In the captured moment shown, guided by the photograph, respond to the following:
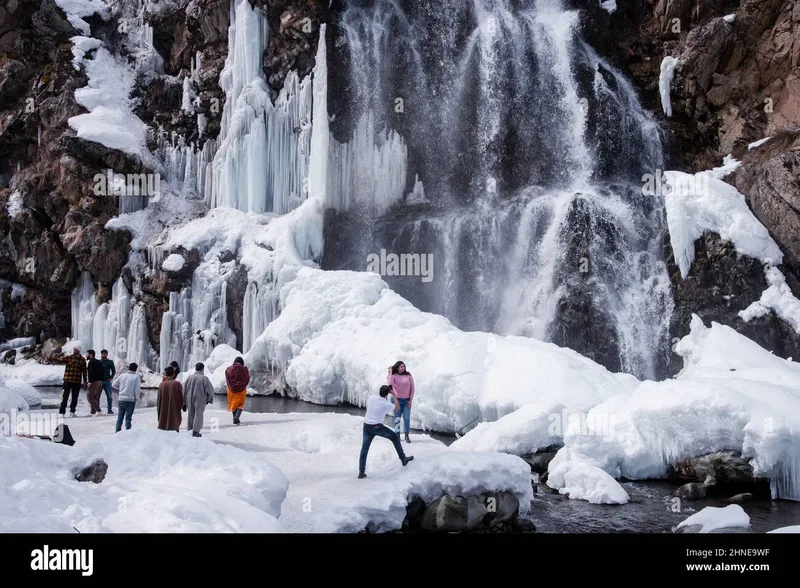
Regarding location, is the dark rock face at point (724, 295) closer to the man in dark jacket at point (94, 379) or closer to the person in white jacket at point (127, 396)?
the person in white jacket at point (127, 396)

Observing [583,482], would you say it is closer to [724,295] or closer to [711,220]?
[724,295]

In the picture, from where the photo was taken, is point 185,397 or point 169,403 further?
point 185,397

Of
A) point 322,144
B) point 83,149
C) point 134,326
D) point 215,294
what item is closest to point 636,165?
point 322,144

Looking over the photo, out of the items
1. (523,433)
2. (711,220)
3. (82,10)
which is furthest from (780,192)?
(82,10)

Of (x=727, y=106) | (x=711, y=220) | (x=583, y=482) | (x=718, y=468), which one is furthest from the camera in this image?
(x=727, y=106)

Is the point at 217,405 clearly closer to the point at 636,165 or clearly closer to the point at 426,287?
the point at 426,287

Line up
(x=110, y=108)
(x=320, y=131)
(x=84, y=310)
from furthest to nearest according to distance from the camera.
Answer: (x=110, y=108), (x=84, y=310), (x=320, y=131)

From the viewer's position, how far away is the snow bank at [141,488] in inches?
252

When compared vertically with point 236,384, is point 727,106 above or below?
above

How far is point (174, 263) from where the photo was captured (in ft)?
98.5

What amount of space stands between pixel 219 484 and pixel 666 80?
90.5 ft

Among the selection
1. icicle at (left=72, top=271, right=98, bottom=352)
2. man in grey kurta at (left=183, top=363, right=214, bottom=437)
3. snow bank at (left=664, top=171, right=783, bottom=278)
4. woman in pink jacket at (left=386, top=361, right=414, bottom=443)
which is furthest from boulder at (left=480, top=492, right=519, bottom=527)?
icicle at (left=72, top=271, right=98, bottom=352)

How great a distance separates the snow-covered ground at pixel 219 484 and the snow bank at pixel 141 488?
0.5 inches

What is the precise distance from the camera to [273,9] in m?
33.2
